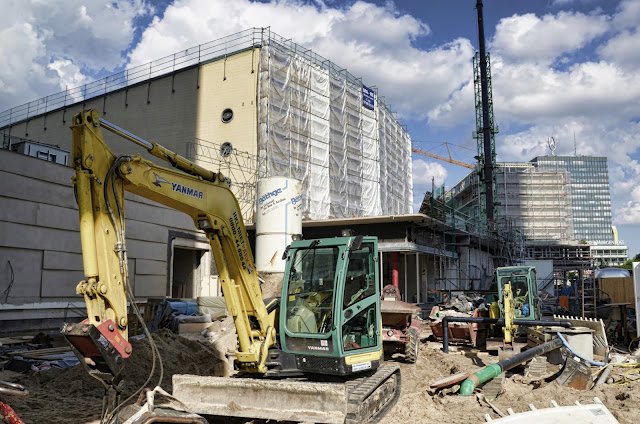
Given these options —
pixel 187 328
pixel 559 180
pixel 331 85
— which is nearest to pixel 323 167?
pixel 331 85

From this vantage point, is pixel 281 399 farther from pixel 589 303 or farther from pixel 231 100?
pixel 231 100

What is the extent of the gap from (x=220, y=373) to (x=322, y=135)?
23.9 metres

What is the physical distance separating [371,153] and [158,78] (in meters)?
15.7

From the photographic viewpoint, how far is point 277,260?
21.1 meters

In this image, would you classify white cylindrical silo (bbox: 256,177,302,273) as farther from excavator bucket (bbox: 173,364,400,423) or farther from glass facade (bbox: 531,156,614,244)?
glass facade (bbox: 531,156,614,244)

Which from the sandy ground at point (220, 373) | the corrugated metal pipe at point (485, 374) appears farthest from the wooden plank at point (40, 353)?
the corrugated metal pipe at point (485, 374)

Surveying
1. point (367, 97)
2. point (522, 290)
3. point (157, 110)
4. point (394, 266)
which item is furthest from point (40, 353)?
point (367, 97)

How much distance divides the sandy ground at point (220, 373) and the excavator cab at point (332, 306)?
3.56ft

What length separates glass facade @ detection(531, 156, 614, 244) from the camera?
539ft

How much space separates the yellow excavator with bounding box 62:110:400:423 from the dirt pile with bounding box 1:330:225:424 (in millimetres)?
2037

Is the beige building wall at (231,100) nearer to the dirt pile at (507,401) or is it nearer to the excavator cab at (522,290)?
the excavator cab at (522,290)

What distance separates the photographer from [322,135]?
109 ft

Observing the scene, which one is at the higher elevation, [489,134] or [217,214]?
[489,134]

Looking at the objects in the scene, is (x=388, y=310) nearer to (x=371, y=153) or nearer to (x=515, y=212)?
(x=371, y=153)
